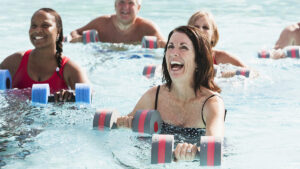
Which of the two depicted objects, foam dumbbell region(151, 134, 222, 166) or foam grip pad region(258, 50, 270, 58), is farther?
foam grip pad region(258, 50, 270, 58)

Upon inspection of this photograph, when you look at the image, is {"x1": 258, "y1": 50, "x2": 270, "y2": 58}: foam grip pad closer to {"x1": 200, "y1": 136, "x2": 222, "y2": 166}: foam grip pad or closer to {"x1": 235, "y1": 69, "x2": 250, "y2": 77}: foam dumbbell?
{"x1": 235, "y1": 69, "x2": 250, "y2": 77}: foam dumbbell

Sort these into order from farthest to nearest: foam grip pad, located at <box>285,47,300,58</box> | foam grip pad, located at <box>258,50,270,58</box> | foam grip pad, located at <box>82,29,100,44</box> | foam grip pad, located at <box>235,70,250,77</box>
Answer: foam grip pad, located at <box>82,29,100,44</box>
foam grip pad, located at <box>258,50,270,58</box>
foam grip pad, located at <box>285,47,300,58</box>
foam grip pad, located at <box>235,70,250,77</box>

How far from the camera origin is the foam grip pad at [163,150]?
4332mm

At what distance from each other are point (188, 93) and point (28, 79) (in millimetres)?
2152

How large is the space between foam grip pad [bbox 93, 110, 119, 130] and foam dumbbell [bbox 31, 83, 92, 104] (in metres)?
0.78

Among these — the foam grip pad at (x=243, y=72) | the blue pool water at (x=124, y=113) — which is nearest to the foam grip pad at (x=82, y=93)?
the blue pool water at (x=124, y=113)

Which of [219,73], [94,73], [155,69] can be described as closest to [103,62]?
[94,73]

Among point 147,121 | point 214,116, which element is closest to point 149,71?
point 147,121

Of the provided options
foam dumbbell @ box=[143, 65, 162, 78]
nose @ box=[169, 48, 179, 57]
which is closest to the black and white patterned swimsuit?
nose @ box=[169, 48, 179, 57]

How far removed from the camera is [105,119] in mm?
5250

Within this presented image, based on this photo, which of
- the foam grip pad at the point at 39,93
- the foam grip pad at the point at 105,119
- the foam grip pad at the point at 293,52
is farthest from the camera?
the foam grip pad at the point at 293,52

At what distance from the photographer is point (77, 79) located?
643cm

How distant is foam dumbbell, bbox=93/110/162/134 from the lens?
499 cm

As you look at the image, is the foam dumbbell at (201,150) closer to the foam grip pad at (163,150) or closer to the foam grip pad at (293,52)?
the foam grip pad at (163,150)
